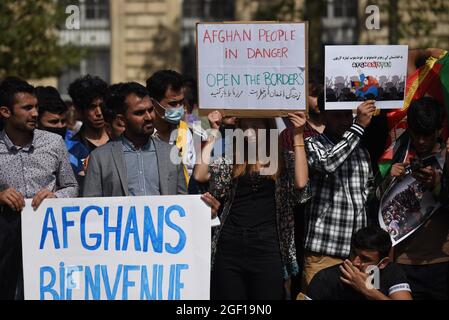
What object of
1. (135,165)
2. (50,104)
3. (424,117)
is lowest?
(135,165)

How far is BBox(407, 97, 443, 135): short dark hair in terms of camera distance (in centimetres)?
624

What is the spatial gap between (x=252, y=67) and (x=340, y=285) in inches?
56.4

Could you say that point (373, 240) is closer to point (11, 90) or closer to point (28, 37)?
point (11, 90)

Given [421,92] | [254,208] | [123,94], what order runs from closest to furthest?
[254,208]
[123,94]
[421,92]

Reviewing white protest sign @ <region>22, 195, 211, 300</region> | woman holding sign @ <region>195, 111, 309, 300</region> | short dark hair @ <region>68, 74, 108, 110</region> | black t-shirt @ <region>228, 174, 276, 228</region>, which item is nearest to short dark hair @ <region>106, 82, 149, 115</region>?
woman holding sign @ <region>195, 111, 309, 300</region>

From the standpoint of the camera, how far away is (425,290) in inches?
252

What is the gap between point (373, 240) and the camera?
5.87m

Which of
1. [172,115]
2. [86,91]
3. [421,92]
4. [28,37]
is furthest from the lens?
[28,37]

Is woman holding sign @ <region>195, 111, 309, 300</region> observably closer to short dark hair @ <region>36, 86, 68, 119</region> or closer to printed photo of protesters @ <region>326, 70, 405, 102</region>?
printed photo of protesters @ <region>326, 70, 405, 102</region>

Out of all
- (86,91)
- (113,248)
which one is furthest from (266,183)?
(86,91)

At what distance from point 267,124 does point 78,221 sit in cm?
130

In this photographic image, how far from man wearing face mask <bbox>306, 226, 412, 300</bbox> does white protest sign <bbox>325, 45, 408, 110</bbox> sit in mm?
874

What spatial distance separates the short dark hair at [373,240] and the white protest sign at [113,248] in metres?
0.94

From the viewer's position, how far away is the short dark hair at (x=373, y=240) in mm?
5875
